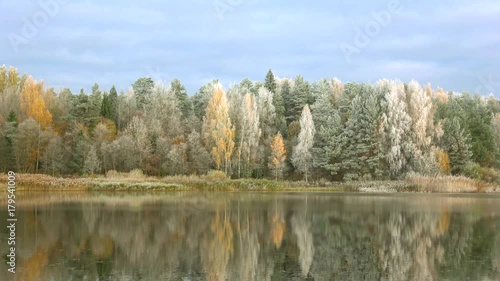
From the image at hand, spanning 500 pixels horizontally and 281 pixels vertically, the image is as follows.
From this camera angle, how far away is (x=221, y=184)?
53000mm

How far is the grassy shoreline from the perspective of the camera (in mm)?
47250

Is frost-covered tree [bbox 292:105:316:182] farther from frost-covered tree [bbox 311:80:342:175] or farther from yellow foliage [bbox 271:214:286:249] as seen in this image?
yellow foliage [bbox 271:214:286:249]

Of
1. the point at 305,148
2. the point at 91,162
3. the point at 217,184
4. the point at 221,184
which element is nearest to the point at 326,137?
the point at 305,148

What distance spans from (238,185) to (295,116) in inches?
957

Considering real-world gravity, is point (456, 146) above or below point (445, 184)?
above

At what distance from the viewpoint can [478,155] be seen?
219 ft

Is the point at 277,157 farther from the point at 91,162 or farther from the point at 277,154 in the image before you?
the point at 91,162

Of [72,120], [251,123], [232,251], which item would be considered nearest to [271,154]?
[251,123]

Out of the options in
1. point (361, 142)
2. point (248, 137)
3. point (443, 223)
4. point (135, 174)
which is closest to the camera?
point (443, 223)

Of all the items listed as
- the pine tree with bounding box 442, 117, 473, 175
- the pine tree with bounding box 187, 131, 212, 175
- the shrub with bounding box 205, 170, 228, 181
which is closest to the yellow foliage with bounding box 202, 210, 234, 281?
the shrub with bounding box 205, 170, 228, 181

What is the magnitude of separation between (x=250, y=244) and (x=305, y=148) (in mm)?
43868

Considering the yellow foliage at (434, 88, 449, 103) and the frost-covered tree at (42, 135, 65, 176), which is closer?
the frost-covered tree at (42, 135, 65, 176)

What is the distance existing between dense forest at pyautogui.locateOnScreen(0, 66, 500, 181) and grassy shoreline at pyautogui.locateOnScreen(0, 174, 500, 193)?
402cm

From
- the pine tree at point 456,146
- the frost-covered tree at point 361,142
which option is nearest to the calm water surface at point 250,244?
the frost-covered tree at point 361,142
